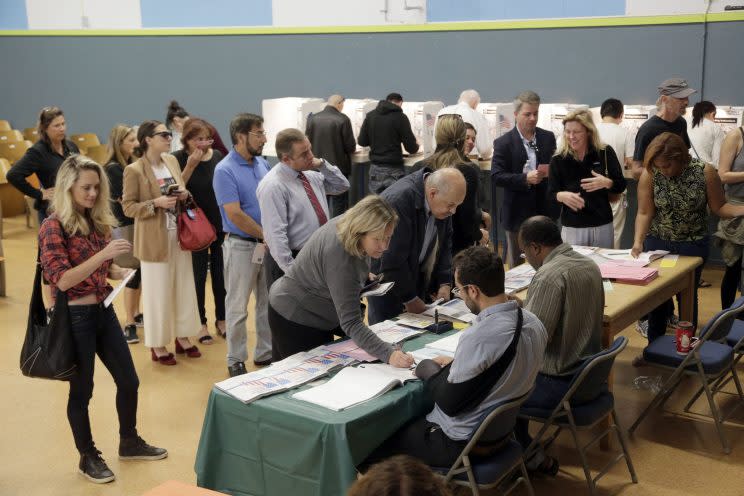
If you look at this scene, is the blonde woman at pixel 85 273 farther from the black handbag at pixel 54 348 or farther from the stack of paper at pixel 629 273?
the stack of paper at pixel 629 273

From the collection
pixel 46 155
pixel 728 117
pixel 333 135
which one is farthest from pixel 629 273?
pixel 333 135

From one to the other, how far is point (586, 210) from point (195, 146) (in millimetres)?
2578

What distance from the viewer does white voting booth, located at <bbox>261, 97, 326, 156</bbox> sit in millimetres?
10188

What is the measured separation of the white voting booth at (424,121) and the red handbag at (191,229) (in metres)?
4.11

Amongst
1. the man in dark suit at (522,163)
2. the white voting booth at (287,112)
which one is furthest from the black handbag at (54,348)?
the white voting booth at (287,112)

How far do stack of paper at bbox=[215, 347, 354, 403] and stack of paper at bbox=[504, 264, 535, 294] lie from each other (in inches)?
51.0

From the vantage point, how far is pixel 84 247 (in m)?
3.90

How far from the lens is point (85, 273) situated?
3809 millimetres

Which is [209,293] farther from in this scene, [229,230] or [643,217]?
[643,217]

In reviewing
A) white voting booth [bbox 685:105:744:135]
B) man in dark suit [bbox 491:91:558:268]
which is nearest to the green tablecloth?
man in dark suit [bbox 491:91:558:268]

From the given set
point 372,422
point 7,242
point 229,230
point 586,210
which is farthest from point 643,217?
point 7,242

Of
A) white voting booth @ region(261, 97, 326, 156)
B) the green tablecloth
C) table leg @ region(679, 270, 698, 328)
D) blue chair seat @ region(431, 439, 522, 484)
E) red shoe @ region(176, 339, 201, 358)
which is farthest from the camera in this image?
white voting booth @ region(261, 97, 326, 156)

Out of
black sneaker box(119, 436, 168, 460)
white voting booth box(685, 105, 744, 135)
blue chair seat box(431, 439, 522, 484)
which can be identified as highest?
white voting booth box(685, 105, 744, 135)

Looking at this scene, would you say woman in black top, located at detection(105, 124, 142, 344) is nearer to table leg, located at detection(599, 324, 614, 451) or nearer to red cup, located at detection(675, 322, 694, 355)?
table leg, located at detection(599, 324, 614, 451)
